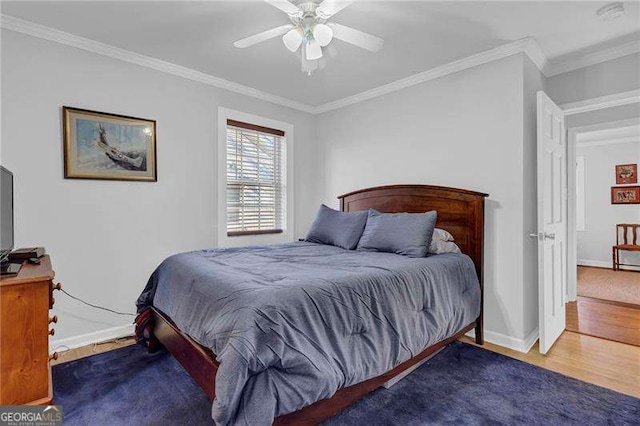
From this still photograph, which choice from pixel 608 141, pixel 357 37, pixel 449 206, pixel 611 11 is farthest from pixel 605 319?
pixel 608 141

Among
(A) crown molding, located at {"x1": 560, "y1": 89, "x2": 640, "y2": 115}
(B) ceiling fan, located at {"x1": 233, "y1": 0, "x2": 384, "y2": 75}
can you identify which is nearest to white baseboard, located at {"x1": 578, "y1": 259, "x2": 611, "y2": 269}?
(A) crown molding, located at {"x1": 560, "y1": 89, "x2": 640, "y2": 115}

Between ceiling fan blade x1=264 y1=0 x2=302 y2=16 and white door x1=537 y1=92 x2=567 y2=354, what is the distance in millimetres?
1929

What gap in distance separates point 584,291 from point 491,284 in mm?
2658

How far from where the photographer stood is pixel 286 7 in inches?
74.5

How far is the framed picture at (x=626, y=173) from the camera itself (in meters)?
5.75

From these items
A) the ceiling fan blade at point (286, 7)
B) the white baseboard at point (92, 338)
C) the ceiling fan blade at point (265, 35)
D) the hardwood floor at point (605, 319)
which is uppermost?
the ceiling fan blade at point (286, 7)

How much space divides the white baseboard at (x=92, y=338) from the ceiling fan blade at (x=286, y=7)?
2.82 meters

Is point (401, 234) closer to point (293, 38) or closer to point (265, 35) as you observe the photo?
point (293, 38)

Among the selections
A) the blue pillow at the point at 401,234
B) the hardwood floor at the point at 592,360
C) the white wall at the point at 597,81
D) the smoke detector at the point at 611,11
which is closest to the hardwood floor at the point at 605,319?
the hardwood floor at the point at 592,360

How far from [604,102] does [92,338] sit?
4.78 m

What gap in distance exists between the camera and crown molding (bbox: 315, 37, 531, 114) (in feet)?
8.77

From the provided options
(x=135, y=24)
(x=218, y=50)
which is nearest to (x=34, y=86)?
(x=135, y=24)

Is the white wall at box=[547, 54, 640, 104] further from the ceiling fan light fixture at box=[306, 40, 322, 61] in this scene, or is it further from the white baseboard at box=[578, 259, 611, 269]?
the white baseboard at box=[578, 259, 611, 269]

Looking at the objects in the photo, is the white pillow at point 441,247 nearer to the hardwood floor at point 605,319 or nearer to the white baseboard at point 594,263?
the hardwood floor at point 605,319
